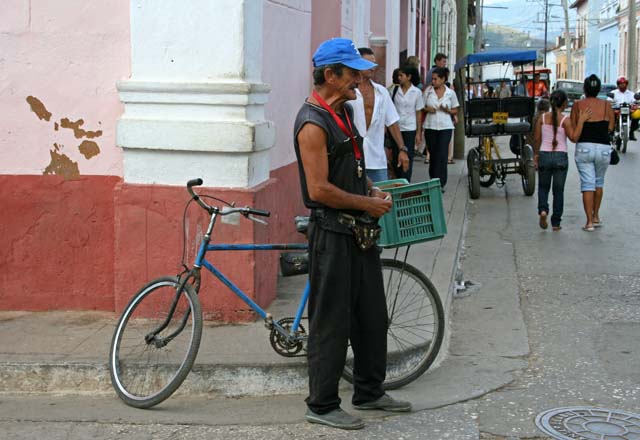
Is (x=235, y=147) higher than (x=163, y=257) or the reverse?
higher

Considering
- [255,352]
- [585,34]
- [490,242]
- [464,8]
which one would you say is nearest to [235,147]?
[255,352]

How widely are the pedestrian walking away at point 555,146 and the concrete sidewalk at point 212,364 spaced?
15.6 feet

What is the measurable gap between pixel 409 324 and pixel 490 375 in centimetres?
57

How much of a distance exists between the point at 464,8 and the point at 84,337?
1582 centimetres

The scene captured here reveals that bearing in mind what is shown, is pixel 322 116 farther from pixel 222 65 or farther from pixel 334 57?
pixel 222 65

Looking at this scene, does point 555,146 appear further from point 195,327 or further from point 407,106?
point 195,327

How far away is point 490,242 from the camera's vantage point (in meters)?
11.0

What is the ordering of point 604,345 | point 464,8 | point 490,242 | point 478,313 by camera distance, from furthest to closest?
point 464,8 → point 490,242 → point 478,313 → point 604,345

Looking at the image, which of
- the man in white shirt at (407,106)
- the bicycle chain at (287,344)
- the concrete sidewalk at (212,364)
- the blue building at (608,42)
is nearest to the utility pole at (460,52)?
the man in white shirt at (407,106)

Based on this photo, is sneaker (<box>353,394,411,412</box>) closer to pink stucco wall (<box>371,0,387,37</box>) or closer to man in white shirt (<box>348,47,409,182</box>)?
man in white shirt (<box>348,47,409,182</box>)

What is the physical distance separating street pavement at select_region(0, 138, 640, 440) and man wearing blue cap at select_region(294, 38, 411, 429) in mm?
303

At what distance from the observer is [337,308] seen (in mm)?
5059

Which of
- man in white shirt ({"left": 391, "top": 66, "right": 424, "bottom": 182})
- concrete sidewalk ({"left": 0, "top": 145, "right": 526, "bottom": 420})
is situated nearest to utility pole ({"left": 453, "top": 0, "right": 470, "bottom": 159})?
man in white shirt ({"left": 391, "top": 66, "right": 424, "bottom": 182})

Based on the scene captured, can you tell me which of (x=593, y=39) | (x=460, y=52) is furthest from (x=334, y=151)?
(x=593, y=39)
